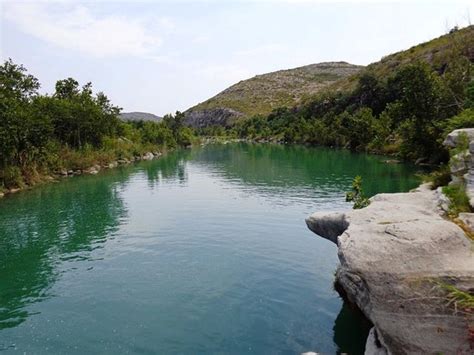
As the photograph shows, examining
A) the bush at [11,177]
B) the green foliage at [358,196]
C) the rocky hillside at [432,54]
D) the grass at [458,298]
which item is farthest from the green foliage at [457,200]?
the rocky hillside at [432,54]

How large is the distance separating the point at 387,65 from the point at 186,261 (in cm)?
12852

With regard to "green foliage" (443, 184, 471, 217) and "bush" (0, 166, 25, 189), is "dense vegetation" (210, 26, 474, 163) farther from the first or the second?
"bush" (0, 166, 25, 189)

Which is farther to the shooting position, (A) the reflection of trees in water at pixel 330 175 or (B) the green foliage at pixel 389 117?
(B) the green foliage at pixel 389 117

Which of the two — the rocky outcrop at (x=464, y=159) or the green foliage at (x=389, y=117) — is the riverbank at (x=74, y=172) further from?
the green foliage at (x=389, y=117)

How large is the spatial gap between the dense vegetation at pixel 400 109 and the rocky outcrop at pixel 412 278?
26.1 m

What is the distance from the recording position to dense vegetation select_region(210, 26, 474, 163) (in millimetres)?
54250

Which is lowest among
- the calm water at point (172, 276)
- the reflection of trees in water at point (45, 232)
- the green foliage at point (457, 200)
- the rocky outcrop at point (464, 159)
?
the calm water at point (172, 276)

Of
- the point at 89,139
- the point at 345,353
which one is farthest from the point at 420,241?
the point at 89,139

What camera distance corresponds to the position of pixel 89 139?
255 feet

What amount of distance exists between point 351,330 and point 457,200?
5.80 meters

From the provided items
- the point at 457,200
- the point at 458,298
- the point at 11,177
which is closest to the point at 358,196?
the point at 457,200

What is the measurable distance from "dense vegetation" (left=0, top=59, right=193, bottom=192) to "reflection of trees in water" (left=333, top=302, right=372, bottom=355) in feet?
138

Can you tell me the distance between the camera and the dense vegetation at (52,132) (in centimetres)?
4804

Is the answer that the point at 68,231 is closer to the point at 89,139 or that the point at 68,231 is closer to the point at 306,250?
the point at 306,250
